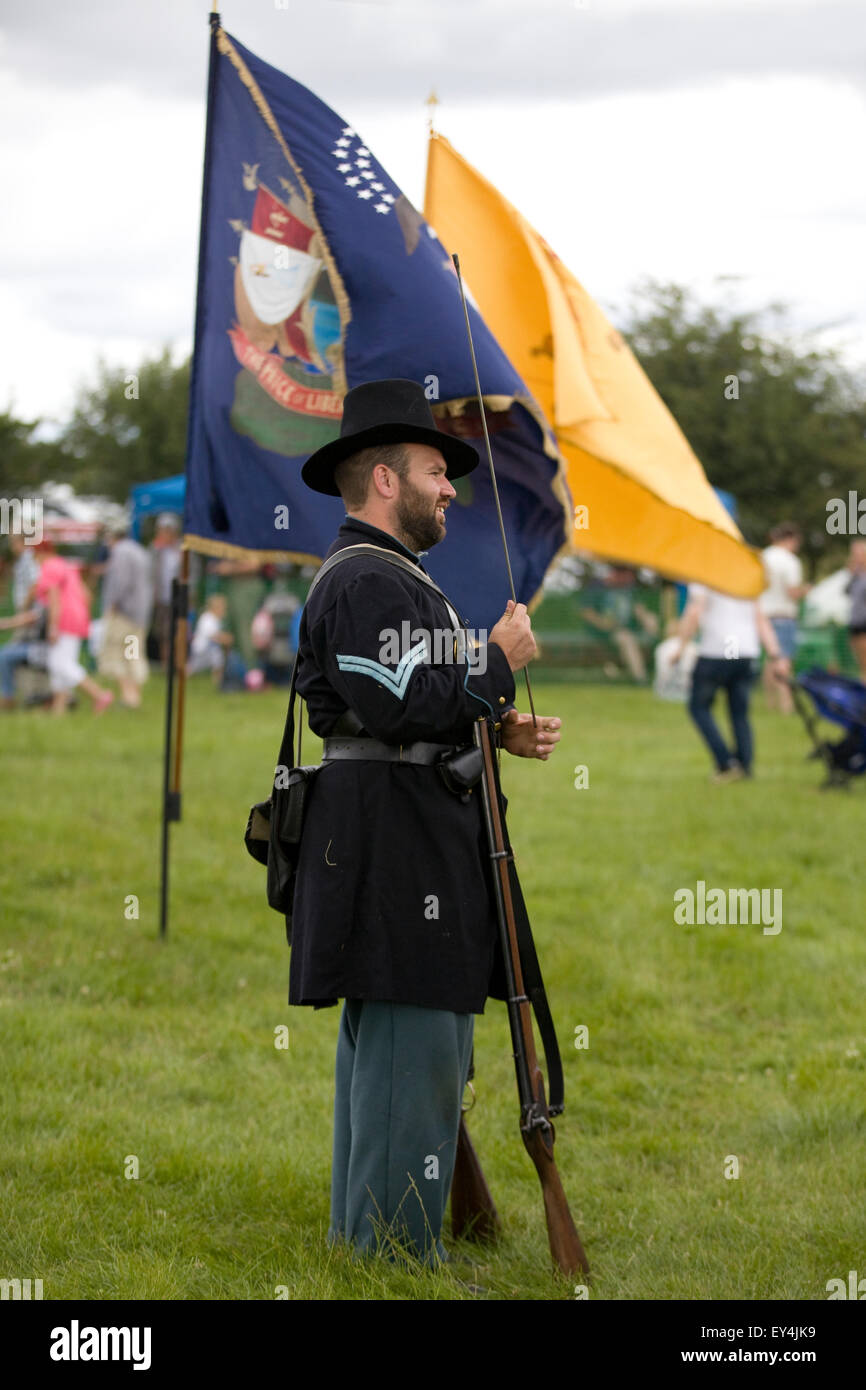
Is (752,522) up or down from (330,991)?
up

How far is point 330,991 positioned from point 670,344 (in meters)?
32.1

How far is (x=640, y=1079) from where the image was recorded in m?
6.11

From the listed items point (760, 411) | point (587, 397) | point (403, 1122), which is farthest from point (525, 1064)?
point (760, 411)

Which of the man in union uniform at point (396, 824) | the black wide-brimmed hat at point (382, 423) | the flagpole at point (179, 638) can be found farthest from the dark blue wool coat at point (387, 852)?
the flagpole at point (179, 638)

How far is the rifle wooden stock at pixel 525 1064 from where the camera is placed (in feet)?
12.9

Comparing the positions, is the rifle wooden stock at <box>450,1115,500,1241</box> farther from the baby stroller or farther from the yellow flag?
the baby stroller

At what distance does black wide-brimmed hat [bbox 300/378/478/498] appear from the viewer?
3990 mm

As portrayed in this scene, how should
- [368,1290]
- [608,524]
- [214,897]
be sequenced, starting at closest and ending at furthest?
[368,1290]
[608,524]
[214,897]

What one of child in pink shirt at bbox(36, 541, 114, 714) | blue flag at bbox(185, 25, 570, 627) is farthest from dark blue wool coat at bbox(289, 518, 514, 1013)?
child in pink shirt at bbox(36, 541, 114, 714)

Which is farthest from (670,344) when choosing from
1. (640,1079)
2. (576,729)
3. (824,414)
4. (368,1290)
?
(368,1290)

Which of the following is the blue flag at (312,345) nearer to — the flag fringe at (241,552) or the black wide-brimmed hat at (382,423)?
the flag fringe at (241,552)

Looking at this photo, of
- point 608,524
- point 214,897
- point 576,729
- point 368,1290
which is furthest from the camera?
point 576,729

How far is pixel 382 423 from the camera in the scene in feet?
13.0
